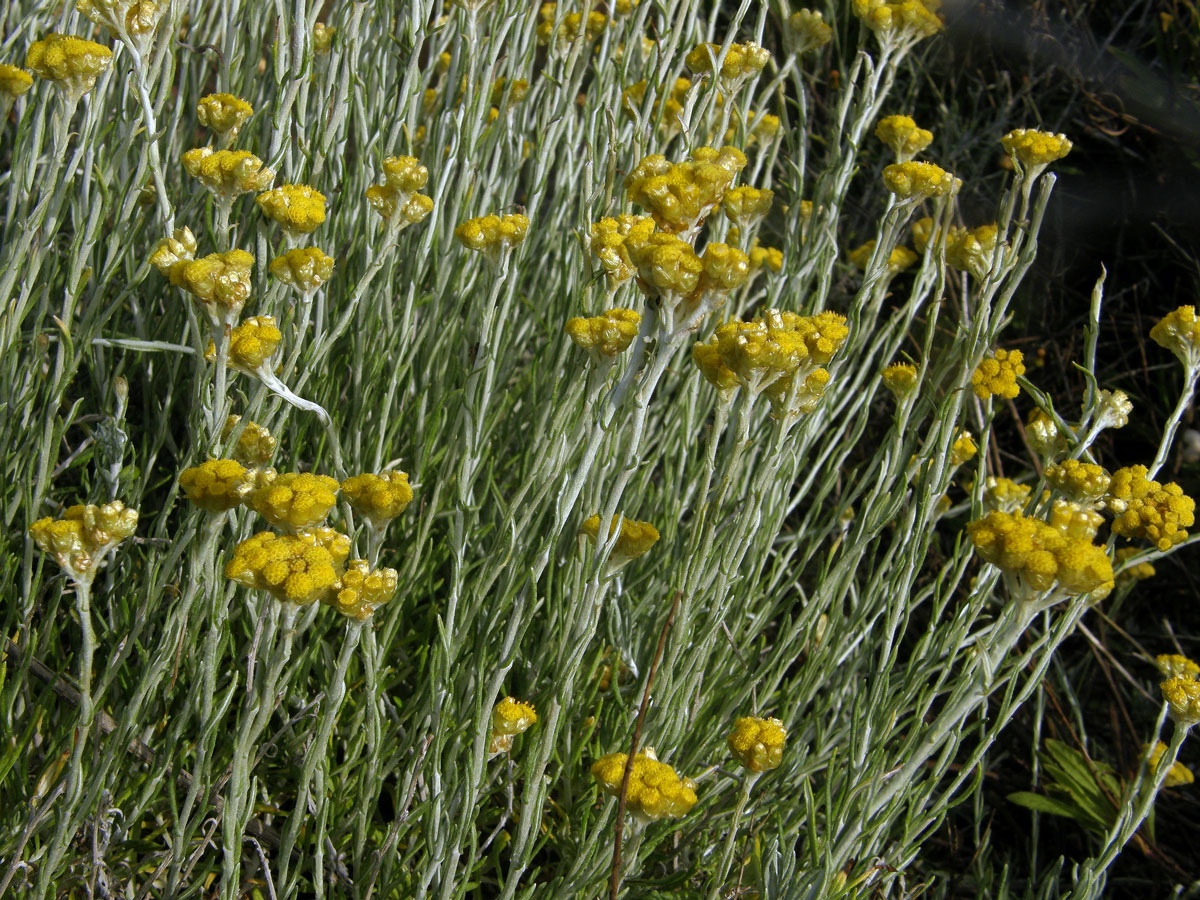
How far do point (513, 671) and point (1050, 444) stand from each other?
0.78 metres

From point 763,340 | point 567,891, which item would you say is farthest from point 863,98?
point 567,891

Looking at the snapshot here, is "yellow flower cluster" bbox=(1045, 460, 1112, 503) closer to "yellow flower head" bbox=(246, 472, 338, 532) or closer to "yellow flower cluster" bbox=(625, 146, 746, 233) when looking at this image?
"yellow flower cluster" bbox=(625, 146, 746, 233)

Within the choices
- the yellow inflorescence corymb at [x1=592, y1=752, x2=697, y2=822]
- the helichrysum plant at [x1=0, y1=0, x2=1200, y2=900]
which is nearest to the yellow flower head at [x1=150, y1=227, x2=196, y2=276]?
the helichrysum plant at [x1=0, y1=0, x2=1200, y2=900]

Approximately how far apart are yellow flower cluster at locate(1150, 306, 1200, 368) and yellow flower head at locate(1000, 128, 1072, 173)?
0.81 ft

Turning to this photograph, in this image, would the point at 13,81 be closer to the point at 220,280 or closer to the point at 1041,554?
the point at 220,280

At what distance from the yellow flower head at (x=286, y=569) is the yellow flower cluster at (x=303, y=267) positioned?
0.33 metres

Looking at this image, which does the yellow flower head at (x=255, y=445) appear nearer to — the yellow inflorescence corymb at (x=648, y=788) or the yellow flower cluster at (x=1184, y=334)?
the yellow inflorescence corymb at (x=648, y=788)

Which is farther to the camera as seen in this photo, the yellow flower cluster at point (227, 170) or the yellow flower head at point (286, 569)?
the yellow flower cluster at point (227, 170)

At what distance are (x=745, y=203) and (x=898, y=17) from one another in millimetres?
401

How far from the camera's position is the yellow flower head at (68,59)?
1.08m

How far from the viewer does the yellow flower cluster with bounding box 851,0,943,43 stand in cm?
143

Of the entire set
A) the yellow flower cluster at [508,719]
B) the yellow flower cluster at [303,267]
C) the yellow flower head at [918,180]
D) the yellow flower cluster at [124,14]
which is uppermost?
the yellow flower head at [918,180]

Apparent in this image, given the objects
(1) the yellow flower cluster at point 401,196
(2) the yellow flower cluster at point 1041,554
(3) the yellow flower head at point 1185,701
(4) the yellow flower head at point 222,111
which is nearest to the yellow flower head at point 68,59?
(4) the yellow flower head at point 222,111

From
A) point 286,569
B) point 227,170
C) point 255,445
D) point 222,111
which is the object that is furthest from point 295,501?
point 222,111
